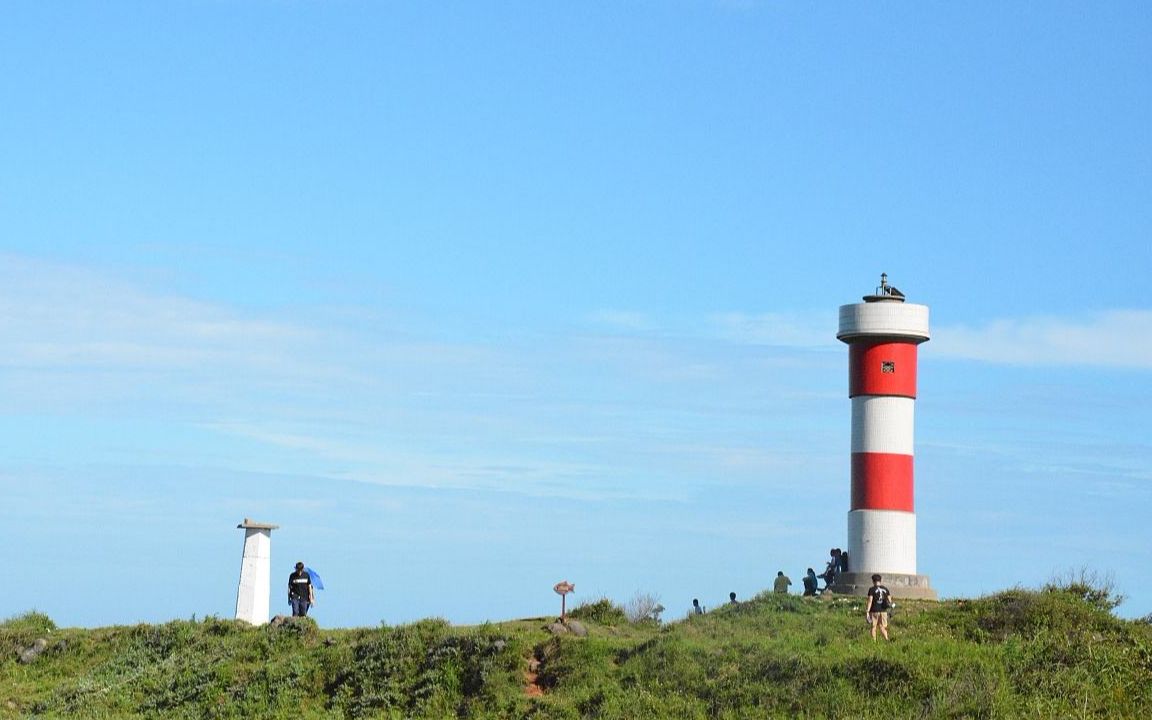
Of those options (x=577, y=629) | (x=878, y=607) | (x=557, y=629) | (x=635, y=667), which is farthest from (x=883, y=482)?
(x=635, y=667)

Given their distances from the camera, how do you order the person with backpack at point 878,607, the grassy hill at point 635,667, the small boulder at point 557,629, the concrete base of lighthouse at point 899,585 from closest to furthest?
the grassy hill at point 635,667, the person with backpack at point 878,607, the small boulder at point 557,629, the concrete base of lighthouse at point 899,585

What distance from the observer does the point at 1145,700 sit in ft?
92.0

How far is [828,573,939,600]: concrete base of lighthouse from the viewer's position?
40.2 metres

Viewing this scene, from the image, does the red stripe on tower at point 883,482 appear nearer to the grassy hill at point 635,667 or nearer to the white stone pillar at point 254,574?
the grassy hill at point 635,667

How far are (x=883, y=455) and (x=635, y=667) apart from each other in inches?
485

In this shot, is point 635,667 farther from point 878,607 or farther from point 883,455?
point 883,455

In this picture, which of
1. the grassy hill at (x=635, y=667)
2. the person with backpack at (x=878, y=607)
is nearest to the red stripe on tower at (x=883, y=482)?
the grassy hill at (x=635, y=667)

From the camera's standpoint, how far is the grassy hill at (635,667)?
2830 centimetres

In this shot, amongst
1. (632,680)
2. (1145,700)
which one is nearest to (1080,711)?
(1145,700)

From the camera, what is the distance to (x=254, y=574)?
1540 inches

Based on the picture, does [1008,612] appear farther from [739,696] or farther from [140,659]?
[140,659]

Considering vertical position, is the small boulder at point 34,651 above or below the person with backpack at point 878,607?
below

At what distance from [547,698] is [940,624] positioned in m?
10.2

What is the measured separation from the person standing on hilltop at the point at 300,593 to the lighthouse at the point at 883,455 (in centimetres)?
1386
